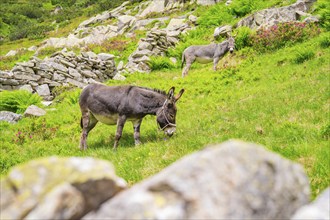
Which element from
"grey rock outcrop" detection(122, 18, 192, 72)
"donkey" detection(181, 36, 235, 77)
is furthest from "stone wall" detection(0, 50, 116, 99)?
"donkey" detection(181, 36, 235, 77)

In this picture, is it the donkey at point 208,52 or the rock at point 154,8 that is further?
the rock at point 154,8

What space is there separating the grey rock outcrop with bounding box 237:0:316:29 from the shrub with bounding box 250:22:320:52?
8.30 ft

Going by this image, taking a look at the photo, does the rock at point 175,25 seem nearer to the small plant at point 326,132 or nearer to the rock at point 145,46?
the rock at point 145,46

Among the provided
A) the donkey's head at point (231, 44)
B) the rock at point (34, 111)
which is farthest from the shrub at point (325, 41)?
the rock at point (34, 111)

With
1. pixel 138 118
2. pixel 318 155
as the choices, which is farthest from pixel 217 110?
pixel 318 155

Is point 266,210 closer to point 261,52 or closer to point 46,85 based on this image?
point 261,52

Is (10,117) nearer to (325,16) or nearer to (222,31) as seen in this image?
(222,31)

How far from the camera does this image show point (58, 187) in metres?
2.52

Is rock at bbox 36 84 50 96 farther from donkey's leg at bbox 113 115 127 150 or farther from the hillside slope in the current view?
donkey's leg at bbox 113 115 127 150

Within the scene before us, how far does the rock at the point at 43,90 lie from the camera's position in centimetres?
2110

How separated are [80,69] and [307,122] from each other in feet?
58.4

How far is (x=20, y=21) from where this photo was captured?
9938cm

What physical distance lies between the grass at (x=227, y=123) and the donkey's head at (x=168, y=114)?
37cm

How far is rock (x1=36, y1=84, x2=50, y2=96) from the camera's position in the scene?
21.1 meters
